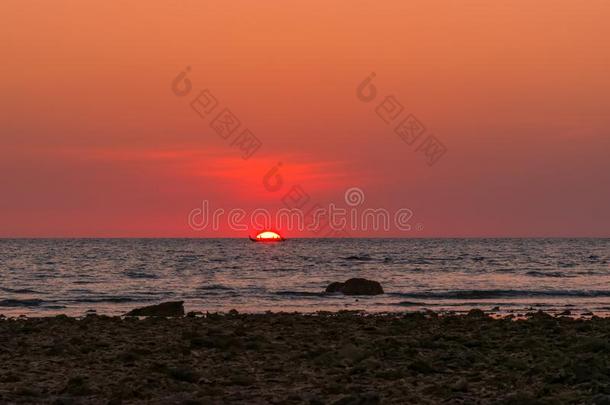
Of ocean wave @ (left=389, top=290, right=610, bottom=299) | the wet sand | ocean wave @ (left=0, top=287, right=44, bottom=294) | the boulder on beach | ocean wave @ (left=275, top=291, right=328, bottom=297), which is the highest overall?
ocean wave @ (left=0, top=287, right=44, bottom=294)

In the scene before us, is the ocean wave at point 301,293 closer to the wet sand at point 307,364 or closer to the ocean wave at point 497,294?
the ocean wave at point 497,294

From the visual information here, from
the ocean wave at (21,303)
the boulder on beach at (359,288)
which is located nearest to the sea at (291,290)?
the ocean wave at (21,303)

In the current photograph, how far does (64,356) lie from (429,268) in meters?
72.0

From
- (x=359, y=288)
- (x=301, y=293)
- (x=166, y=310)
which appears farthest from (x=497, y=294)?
(x=166, y=310)

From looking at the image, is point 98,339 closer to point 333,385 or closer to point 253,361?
point 253,361

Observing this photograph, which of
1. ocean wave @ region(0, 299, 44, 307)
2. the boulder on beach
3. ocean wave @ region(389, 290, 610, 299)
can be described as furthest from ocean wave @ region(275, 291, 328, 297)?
ocean wave @ region(0, 299, 44, 307)

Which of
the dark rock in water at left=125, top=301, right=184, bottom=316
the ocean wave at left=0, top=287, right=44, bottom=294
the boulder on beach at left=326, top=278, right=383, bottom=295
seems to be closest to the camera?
the dark rock in water at left=125, top=301, right=184, bottom=316

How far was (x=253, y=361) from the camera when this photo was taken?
1655 cm

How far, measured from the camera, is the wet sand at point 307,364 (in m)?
12.7

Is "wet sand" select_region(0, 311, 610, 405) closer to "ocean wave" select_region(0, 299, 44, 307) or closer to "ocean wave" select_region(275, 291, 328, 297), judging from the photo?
"ocean wave" select_region(0, 299, 44, 307)

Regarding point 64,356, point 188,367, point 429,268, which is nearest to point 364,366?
point 188,367

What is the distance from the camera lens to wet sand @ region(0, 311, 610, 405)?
12727 mm

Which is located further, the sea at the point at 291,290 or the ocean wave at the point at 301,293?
the ocean wave at the point at 301,293

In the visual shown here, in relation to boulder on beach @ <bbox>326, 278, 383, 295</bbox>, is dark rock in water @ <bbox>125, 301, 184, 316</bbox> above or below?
below
